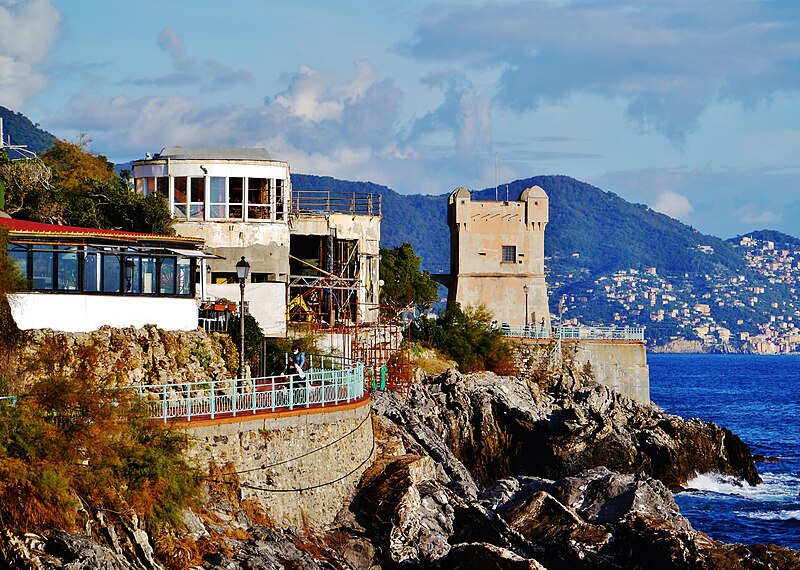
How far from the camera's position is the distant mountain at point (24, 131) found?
126 metres

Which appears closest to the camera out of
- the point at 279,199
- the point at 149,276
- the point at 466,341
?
the point at 149,276

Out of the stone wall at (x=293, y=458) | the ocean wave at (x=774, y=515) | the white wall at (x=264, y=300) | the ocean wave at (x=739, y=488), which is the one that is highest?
the white wall at (x=264, y=300)

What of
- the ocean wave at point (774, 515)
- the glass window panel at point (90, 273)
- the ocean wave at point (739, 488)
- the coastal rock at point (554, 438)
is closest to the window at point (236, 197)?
the coastal rock at point (554, 438)

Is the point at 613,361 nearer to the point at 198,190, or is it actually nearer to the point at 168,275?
the point at 198,190

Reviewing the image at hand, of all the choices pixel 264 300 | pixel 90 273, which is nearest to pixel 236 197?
pixel 264 300

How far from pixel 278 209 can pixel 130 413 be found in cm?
2361

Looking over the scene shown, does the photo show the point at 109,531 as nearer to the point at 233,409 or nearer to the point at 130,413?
the point at 130,413

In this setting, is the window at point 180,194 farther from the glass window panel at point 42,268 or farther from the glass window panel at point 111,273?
the glass window panel at point 42,268

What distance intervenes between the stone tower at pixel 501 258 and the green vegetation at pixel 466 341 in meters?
8.33

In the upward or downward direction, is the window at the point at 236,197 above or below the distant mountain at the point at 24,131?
below

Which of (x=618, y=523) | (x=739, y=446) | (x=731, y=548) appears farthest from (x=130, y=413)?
(x=739, y=446)

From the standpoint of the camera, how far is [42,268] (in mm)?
28406

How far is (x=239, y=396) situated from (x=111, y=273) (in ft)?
14.1

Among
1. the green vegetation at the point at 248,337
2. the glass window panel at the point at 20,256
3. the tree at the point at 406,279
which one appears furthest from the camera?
the tree at the point at 406,279
